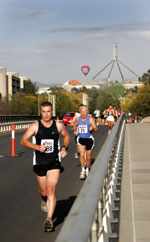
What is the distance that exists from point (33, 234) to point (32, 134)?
4.30 ft

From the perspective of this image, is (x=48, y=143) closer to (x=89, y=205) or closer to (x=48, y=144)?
(x=48, y=144)

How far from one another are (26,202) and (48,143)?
11.0 feet

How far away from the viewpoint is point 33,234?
900cm

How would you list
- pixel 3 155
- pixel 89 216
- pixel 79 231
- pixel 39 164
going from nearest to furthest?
pixel 79 231 → pixel 89 216 → pixel 39 164 → pixel 3 155

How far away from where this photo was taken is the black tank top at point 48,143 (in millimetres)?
9008

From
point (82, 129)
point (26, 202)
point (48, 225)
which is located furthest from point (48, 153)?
point (82, 129)

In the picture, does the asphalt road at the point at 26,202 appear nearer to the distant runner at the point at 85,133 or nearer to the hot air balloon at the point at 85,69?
the distant runner at the point at 85,133

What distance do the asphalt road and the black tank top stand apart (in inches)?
37.8

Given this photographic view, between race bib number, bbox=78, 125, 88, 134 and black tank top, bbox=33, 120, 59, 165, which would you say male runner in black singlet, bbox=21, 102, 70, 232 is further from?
race bib number, bbox=78, 125, 88, 134

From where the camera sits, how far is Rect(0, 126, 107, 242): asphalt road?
909 centimetres

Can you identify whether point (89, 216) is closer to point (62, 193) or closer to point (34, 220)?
point (34, 220)

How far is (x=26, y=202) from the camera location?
12.1 m

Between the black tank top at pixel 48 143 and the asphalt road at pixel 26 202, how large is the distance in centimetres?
96

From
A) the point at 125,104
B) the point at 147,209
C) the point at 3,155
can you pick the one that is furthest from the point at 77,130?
the point at 125,104
